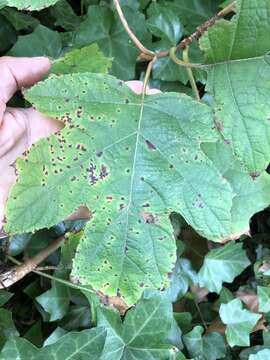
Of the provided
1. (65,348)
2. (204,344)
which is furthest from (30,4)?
(204,344)

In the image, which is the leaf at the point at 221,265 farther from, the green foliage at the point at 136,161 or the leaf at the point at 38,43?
the leaf at the point at 38,43

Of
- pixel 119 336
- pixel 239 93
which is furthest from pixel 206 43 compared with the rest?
pixel 119 336

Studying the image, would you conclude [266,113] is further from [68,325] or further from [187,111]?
[68,325]

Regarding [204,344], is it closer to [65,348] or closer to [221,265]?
[221,265]

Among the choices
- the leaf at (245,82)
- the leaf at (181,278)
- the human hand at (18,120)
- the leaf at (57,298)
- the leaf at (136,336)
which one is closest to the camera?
the leaf at (245,82)

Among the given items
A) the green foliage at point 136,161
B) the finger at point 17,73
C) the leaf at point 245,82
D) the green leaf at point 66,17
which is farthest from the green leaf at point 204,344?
the green leaf at point 66,17

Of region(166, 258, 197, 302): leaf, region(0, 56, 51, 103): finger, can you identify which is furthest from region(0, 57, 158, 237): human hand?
Answer: region(166, 258, 197, 302): leaf
